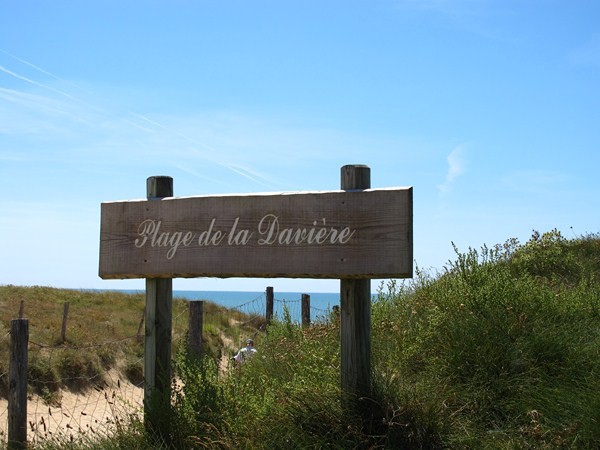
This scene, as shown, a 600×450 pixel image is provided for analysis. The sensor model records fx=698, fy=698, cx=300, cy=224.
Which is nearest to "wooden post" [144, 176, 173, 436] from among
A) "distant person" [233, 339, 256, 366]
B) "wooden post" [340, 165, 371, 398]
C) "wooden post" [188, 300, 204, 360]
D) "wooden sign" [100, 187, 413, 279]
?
"wooden sign" [100, 187, 413, 279]

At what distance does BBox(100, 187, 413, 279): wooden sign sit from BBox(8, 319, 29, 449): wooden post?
1.57 metres

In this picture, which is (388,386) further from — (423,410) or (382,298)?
(382,298)

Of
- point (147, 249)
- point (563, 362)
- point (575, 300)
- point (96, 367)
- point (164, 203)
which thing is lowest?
point (96, 367)

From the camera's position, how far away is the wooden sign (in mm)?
5672

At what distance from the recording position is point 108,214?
6930 millimetres

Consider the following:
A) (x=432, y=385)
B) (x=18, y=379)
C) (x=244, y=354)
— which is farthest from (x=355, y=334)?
(x=244, y=354)

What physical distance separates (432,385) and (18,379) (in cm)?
452

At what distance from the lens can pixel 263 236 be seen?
6.11 metres

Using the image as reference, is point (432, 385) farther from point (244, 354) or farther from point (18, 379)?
point (244, 354)

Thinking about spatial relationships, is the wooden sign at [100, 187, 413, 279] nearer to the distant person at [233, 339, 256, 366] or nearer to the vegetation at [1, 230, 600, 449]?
the vegetation at [1, 230, 600, 449]

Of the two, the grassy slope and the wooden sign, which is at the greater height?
the wooden sign

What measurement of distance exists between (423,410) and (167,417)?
2162mm

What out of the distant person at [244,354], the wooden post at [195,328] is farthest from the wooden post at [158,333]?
the distant person at [244,354]

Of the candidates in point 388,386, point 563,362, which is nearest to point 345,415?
point 388,386
